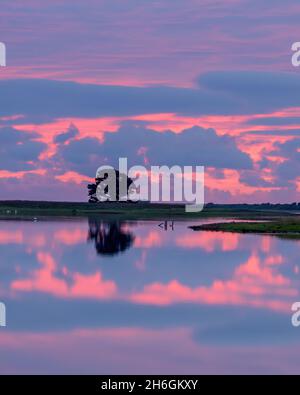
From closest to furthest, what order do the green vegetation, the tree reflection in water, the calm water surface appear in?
1. the calm water surface
2. the tree reflection in water
3. the green vegetation

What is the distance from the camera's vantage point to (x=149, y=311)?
36531 mm

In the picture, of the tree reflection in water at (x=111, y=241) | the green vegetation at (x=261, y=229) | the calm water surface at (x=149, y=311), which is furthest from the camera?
the green vegetation at (x=261, y=229)

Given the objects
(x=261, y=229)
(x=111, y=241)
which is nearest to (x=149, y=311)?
(x=111, y=241)

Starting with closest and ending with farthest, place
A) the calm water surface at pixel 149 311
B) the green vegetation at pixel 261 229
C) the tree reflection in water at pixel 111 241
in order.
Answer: the calm water surface at pixel 149 311 < the tree reflection in water at pixel 111 241 < the green vegetation at pixel 261 229

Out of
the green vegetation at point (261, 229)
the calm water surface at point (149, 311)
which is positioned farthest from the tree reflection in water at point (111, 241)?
the green vegetation at point (261, 229)

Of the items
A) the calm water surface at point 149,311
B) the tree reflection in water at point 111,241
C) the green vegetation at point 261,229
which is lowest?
the calm water surface at point 149,311

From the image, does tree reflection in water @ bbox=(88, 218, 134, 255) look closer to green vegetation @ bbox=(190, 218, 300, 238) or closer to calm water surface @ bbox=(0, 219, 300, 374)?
calm water surface @ bbox=(0, 219, 300, 374)

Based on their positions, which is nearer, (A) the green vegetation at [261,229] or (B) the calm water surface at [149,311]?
(B) the calm water surface at [149,311]

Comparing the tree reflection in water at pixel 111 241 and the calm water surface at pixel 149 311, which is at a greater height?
the tree reflection in water at pixel 111 241

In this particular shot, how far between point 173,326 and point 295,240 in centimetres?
5015

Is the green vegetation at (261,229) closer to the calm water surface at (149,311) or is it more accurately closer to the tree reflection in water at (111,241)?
the tree reflection in water at (111,241)

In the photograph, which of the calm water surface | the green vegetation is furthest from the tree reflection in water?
the green vegetation

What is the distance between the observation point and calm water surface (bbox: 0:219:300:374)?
27.2 metres

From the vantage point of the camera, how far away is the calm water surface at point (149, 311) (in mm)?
27214
